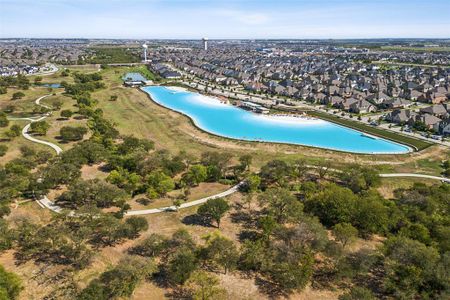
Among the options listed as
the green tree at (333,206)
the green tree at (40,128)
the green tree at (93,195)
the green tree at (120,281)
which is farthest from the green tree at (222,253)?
the green tree at (40,128)

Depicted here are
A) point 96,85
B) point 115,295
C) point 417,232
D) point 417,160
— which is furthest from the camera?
point 96,85

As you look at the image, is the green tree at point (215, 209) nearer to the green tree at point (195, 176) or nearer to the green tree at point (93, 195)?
the green tree at point (195, 176)

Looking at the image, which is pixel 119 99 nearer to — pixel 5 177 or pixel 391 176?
pixel 5 177

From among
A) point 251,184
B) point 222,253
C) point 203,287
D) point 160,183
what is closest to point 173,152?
point 160,183

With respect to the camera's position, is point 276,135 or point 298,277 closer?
point 298,277

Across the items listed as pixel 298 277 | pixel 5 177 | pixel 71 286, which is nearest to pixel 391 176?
pixel 298 277

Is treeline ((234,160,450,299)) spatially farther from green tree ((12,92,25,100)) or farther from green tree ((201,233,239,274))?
green tree ((12,92,25,100))

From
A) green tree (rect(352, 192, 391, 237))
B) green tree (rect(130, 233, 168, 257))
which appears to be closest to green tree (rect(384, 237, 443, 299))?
green tree (rect(352, 192, 391, 237))

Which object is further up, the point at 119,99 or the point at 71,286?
the point at 119,99
